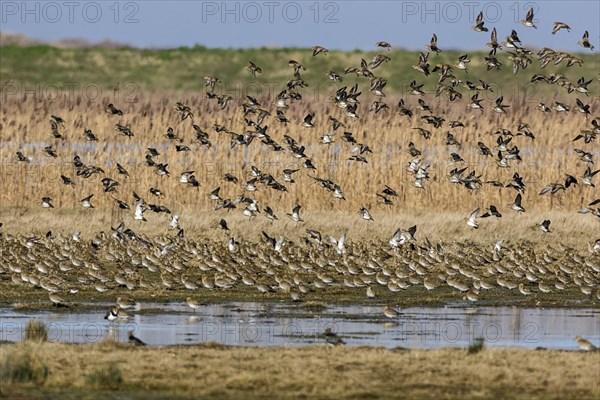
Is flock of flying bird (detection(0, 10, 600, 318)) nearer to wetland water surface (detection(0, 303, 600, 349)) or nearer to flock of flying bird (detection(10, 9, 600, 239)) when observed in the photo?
flock of flying bird (detection(10, 9, 600, 239))

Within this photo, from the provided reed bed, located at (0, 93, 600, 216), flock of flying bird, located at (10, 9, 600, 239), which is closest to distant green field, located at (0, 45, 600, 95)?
reed bed, located at (0, 93, 600, 216)

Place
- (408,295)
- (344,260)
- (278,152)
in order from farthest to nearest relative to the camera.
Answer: (278,152) → (344,260) → (408,295)

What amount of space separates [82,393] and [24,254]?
53.4 feet

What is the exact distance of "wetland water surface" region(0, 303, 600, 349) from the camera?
21.0 m

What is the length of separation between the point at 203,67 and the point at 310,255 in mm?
72817

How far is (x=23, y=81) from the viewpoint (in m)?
97.4

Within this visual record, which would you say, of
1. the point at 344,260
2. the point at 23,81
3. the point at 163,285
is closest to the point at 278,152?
the point at 344,260

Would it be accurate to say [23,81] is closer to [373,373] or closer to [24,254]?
[24,254]

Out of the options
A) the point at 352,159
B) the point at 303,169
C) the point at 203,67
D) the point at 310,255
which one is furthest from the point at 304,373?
the point at 203,67

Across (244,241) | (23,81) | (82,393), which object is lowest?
(82,393)

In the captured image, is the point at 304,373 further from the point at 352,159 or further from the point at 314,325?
the point at 352,159

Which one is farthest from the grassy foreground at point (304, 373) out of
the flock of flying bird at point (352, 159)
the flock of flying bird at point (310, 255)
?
the flock of flying bird at point (352, 159)

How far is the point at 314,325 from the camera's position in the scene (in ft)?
75.0

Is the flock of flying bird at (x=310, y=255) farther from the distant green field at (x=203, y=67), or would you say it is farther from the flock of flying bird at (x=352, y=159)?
the distant green field at (x=203, y=67)
